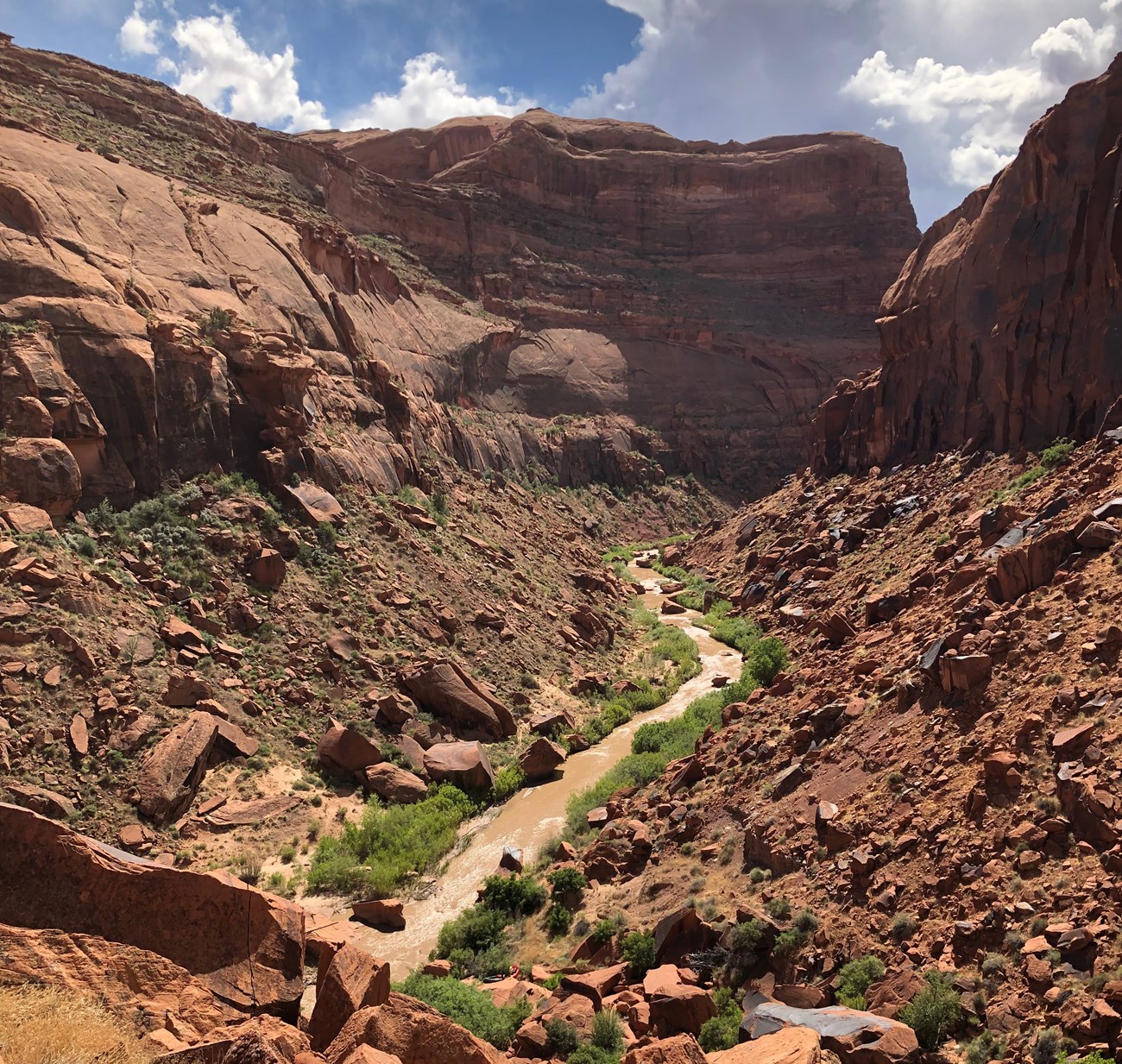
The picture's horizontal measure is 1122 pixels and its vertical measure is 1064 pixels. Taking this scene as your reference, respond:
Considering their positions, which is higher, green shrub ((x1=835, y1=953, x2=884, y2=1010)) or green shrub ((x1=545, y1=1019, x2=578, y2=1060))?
green shrub ((x1=835, y1=953, x2=884, y2=1010))

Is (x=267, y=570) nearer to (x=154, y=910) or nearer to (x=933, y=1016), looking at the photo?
(x=154, y=910)

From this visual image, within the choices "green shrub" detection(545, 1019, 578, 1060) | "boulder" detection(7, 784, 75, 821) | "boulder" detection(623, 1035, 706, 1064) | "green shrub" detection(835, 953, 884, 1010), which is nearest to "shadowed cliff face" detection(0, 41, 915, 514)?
"boulder" detection(7, 784, 75, 821)

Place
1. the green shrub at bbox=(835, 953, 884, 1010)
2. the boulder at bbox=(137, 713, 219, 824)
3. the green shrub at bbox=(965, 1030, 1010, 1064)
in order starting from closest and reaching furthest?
the green shrub at bbox=(965, 1030, 1010, 1064), the green shrub at bbox=(835, 953, 884, 1010), the boulder at bbox=(137, 713, 219, 824)

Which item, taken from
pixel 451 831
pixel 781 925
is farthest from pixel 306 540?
pixel 781 925

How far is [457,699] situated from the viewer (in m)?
23.9

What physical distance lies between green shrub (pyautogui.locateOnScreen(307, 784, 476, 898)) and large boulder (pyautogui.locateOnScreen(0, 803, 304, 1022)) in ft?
27.0

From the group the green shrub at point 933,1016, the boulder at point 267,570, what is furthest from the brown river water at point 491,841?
the boulder at point 267,570

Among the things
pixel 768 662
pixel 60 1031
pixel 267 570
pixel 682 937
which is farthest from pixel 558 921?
pixel 267 570

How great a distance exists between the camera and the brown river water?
15.7m

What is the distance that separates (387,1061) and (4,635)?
1482 cm

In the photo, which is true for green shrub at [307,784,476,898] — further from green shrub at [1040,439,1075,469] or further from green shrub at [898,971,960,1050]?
green shrub at [1040,439,1075,469]

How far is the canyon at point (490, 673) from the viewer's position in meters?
9.02

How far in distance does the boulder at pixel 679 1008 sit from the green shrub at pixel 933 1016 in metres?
2.71

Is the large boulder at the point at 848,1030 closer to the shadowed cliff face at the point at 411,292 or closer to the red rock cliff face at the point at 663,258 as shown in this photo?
the shadowed cliff face at the point at 411,292
